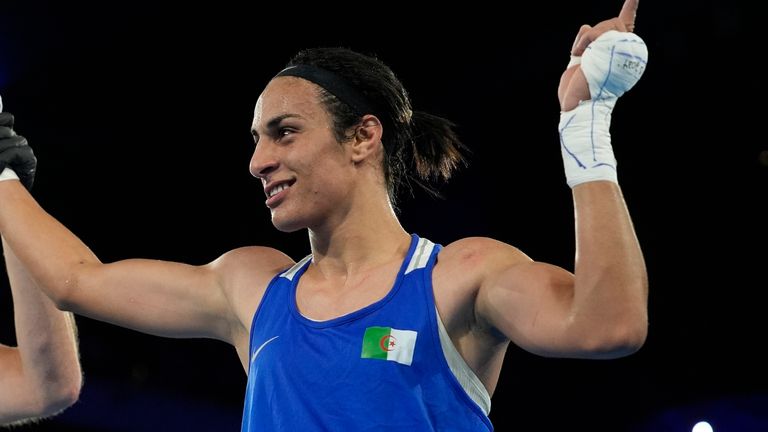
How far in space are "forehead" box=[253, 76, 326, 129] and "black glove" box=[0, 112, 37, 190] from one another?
0.63 meters

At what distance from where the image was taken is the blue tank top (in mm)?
2119

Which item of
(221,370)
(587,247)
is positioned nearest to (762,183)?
(221,370)

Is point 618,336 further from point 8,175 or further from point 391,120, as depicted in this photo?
point 8,175

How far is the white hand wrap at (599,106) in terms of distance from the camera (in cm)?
189

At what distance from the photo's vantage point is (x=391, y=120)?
266 cm

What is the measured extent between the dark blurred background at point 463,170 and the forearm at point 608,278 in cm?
334

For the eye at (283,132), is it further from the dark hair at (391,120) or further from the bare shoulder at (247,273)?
the bare shoulder at (247,273)

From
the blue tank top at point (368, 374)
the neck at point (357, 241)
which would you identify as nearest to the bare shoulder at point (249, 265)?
the neck at point (357, 241)

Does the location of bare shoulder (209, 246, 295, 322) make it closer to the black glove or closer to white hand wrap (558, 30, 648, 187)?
the black glove

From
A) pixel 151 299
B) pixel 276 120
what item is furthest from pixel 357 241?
pixel 151 299

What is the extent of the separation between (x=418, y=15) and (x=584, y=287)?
3678mm

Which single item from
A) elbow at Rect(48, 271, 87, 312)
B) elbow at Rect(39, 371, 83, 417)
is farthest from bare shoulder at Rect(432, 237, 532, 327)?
elbow at Rect(39, 371, 83, 417)

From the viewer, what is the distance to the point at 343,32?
17.7 ft

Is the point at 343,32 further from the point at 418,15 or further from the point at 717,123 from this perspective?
the point at 717,123
